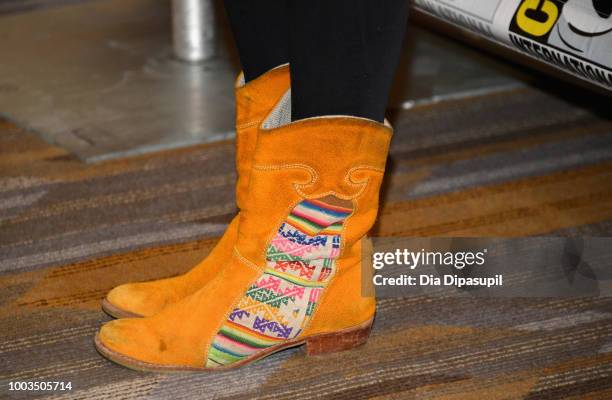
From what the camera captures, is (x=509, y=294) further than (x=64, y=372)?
Yes

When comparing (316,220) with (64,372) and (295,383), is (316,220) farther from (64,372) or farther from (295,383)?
(64,372)

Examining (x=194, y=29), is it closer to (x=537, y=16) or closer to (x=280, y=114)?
(x=537, y=16)

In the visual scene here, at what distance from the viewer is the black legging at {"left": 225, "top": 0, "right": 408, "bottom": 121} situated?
84cm

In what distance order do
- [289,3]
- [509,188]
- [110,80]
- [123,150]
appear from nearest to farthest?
[289,3] < [509,188] < [123,150] < [110,80]

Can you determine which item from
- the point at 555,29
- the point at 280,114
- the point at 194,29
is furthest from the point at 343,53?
the point at 194,29

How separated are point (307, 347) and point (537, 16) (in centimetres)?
60

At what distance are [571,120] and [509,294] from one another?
0.72 meters

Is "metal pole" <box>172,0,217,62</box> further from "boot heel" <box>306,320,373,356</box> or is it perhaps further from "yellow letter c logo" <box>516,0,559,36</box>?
"boot heel" <box>306,320,373,356</box>

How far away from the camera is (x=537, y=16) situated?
1292 mm

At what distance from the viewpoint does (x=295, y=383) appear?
102cm

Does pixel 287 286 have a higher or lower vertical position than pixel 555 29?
lower

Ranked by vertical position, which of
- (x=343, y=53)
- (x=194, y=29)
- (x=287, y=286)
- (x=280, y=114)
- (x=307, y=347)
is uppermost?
(x=343, y=53)

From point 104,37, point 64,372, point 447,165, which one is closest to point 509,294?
point 447,165

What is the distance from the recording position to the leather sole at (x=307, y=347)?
1.02 metres
